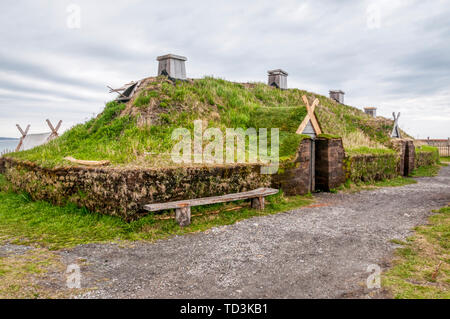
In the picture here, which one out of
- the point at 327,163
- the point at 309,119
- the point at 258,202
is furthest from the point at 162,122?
the point at 327,163

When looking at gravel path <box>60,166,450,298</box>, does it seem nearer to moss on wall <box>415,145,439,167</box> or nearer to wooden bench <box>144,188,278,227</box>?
wooden bench <box>144,188,278,227</box>

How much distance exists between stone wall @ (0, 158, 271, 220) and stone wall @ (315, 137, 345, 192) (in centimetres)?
340

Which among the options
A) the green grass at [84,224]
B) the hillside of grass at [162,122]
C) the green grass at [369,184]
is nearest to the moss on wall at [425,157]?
the hillside of grass at [162,122]

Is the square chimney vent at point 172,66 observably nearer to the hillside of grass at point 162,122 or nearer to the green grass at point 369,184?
the hillside of grass at point 162,122

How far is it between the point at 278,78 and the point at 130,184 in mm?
15601

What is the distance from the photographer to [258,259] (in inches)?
207

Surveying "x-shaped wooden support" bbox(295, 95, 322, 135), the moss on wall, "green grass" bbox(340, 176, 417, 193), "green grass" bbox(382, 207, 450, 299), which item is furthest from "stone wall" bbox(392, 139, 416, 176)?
"green grass" bbox(382, 207, 450, 299)

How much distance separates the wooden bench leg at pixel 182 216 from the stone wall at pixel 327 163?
21.9 ft

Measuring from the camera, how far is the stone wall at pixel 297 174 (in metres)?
10.1

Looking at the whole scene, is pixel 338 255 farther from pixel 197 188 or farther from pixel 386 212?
pixel 386 212

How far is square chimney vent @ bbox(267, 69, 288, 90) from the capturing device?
2030 centimetres

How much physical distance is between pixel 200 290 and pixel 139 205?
3.14 meters

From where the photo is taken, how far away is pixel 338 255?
538 centimetres
